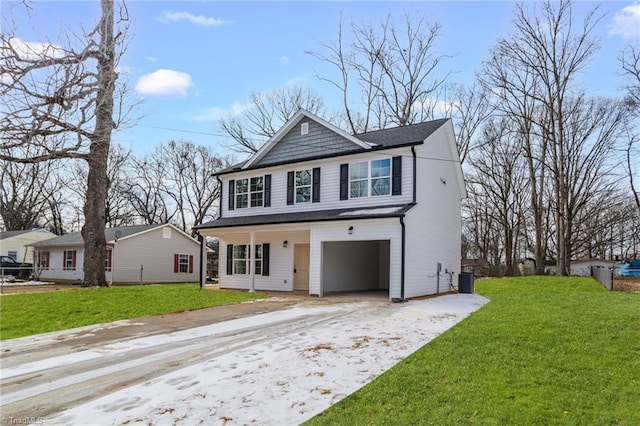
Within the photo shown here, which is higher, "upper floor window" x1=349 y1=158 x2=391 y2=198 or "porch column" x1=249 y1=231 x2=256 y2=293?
"upper floor window" x1=349 y1=158 x2=391 y2=198

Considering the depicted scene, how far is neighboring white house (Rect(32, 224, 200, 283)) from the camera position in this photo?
2805 cm

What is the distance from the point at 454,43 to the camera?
29469mm

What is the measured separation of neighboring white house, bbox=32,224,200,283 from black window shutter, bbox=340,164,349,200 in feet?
55.0

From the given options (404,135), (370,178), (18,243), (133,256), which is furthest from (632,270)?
(18,243)

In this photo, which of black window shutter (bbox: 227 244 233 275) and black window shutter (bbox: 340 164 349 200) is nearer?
black window shutter (bbox: 340 164 349 200)

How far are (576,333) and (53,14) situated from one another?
11.6 meters

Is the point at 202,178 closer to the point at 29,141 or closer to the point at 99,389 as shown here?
the point at 29,141

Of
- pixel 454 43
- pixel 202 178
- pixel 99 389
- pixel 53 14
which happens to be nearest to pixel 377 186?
pixel 53 14

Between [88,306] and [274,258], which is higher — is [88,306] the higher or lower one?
the lower one

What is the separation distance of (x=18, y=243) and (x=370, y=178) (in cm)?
3399

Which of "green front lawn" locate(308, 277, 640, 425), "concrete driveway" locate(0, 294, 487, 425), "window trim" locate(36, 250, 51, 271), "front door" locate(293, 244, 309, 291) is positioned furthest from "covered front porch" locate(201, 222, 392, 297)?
"window trim" locate(36, 250, 51, 271)

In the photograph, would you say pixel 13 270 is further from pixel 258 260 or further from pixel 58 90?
pixel 58 90

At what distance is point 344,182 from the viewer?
54.3 feet

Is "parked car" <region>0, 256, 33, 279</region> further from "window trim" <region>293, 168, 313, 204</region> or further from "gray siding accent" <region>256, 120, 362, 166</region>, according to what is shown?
"window trim" <region>293, 168, 313, 204</region>
